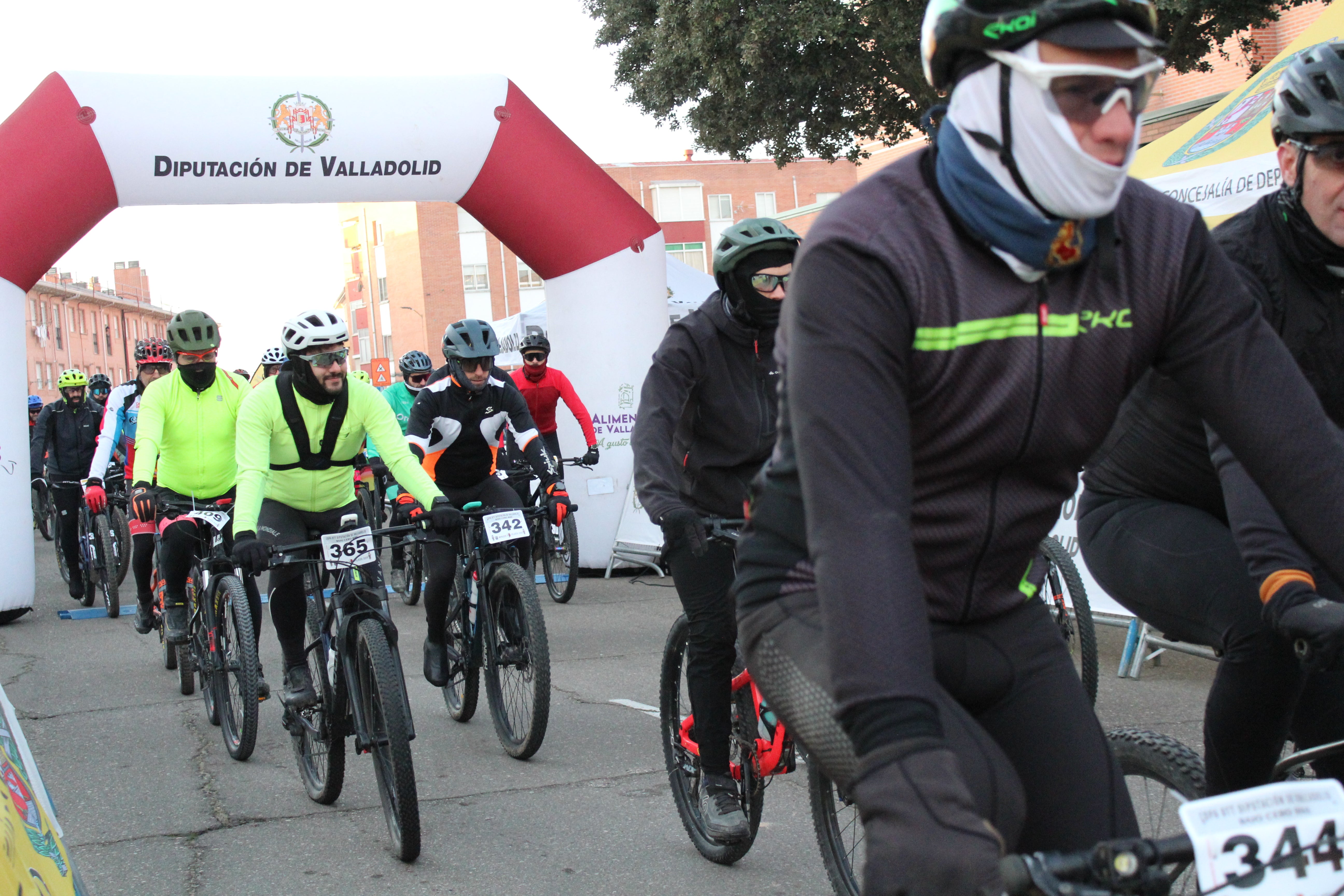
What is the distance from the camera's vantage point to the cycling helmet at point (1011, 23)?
63.2 inches

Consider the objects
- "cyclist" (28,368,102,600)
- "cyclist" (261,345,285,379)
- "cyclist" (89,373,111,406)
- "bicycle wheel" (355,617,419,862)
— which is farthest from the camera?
"cyclist" (89,373,111,406)

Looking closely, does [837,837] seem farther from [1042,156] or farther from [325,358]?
[325,358]

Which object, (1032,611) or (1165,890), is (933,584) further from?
(1165,890)

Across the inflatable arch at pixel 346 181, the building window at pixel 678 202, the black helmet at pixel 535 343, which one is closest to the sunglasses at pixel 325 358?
the black helmet at pixel 535 343

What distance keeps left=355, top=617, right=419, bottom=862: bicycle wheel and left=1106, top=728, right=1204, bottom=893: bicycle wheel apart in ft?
9.30

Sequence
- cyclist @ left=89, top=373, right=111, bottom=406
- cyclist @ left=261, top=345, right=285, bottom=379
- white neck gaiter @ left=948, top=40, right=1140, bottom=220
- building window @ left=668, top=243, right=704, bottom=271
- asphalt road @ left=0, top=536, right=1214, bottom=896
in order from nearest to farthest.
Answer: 1. white neck gaiter @ left=948, top=40, right=1140, bottom=220
2. asphalt road @ left=0, top=536, right=1214, bottom=896
3. cyclist @ left=261, top=345, right=285, bottom=379
4. cyclist @ left=89, top=373, right=111, bottom=406
5. building window @ left=668, top=243, right=704, bottom=271

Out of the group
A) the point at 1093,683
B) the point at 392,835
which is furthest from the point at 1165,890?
the point at 1093,683

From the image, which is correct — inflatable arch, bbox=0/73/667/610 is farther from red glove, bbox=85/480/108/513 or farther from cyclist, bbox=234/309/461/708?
cyclist, bbox=234/309/461/708

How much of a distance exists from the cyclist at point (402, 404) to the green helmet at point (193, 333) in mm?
3134

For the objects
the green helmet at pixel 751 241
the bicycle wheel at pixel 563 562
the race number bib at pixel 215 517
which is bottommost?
the bicycle wheel at pixel 563 562

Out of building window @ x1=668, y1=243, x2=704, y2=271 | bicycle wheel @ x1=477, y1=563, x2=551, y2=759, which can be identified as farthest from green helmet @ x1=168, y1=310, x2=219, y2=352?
building window @ x1=668, y1=243, x2=704, y2=271

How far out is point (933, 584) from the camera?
1848mm

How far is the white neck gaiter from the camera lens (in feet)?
5.33

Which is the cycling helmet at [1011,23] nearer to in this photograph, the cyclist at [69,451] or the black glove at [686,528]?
the black glove at [686,528]
